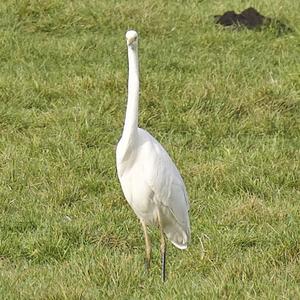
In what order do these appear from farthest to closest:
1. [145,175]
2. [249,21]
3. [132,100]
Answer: [249,21] → [145,175] → [132,100]

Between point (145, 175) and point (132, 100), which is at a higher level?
point (132, 100)

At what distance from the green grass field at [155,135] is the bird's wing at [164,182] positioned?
0.95 feet

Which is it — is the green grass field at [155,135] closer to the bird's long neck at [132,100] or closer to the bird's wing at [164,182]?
the bird's wing at [164,182]

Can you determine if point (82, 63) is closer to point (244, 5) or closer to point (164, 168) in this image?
point (244, 5)

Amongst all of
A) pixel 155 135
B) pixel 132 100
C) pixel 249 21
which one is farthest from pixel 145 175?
pixel 249 21

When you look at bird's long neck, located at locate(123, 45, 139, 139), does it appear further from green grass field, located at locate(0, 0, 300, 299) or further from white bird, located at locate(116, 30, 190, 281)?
green grass field, located at locate(0, 0, 300, 299)

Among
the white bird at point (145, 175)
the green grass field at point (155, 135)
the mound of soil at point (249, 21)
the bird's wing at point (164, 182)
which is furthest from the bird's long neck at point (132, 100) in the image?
the mound of soil at point (249, 21)

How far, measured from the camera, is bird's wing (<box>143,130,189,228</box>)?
195 inches

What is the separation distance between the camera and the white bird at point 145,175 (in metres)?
4.84

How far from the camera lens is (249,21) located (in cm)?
1034

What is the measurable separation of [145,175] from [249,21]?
5.72 m

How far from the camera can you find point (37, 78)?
843 cm

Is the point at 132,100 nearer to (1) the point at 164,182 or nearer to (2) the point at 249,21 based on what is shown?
(1) the point at 164,182

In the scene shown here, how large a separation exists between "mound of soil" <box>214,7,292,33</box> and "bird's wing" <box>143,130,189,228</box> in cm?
534
